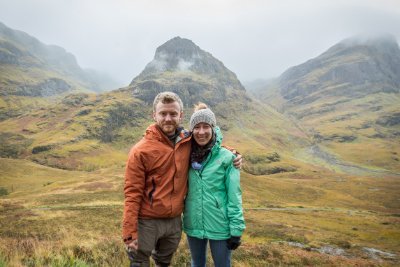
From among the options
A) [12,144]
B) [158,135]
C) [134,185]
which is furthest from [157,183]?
[12,144]

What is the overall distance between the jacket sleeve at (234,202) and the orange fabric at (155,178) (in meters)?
0.89

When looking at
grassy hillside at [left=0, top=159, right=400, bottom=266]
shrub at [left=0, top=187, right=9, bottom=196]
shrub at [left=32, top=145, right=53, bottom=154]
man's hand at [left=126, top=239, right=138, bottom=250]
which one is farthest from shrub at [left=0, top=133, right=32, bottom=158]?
man's hand at [left=126, top=239, right=138, bottom=250]

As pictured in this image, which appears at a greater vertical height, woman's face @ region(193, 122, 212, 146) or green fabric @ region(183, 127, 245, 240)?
woman's face @ region(193, 122, 212, 146)

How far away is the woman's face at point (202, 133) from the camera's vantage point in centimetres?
650

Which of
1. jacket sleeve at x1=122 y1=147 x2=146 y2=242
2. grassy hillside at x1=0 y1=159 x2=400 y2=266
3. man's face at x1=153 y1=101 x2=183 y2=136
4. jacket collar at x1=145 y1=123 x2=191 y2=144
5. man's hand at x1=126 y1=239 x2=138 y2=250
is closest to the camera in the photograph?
man's hand at x1=126 y1=239 x2=138 y2=250

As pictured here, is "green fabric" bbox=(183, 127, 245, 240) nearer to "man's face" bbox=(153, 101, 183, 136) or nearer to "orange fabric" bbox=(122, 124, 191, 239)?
"orange fabric" bbox=(122, 124, 191, 239)

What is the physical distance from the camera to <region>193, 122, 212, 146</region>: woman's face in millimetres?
6504

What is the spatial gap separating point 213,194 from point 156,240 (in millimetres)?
1444

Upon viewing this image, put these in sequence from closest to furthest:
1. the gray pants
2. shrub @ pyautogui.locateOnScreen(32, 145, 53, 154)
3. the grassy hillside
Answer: the gray pants → the grassy hillside → shrub @ pyautogui.locateOnScreen(32, 145, 53, 154)

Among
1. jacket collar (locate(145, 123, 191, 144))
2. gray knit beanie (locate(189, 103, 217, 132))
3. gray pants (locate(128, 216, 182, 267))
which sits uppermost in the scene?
gray knit beanie (locate(189, 103, 217, 132))

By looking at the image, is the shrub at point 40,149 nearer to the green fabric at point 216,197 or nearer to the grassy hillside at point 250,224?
the grassy hillside at point 250,224

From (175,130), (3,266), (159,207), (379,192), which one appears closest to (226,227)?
(159,207)

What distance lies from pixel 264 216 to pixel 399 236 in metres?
20.6

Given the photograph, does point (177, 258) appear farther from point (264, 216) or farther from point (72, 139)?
point (72, 139)
